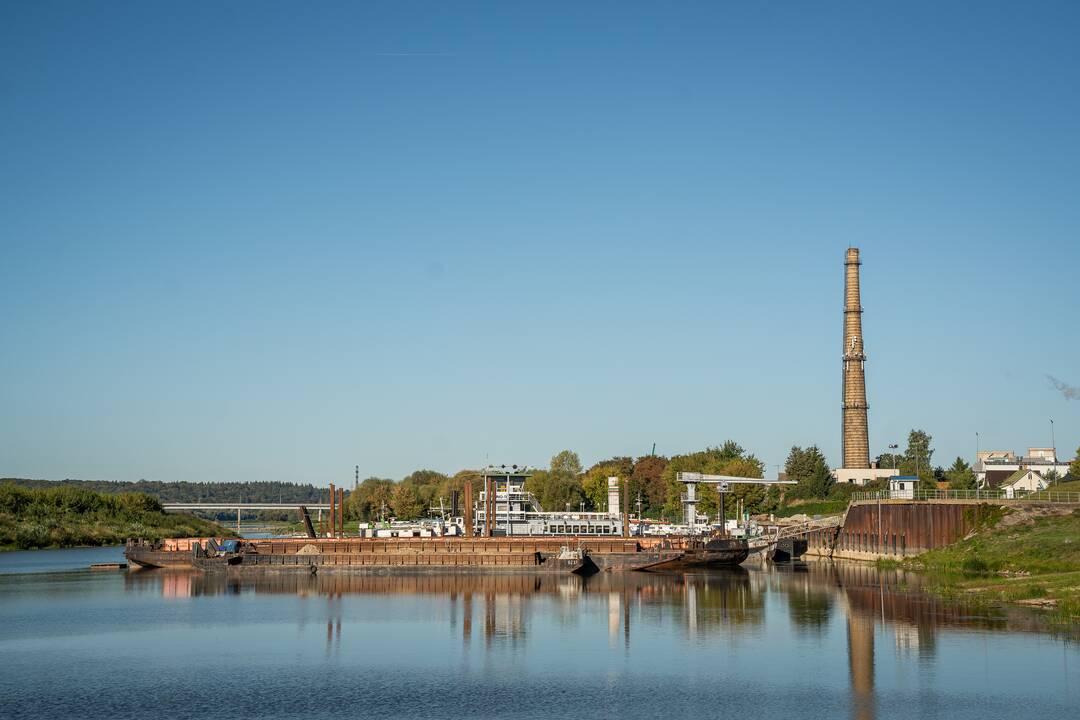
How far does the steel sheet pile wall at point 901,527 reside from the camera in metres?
84.9

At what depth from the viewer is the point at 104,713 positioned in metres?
38.2

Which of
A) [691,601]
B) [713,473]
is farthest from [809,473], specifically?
[691,601]

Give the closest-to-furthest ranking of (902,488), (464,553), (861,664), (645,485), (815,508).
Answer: (861,664) < (464,553) < (902,488) < (815,508) < (645,485)

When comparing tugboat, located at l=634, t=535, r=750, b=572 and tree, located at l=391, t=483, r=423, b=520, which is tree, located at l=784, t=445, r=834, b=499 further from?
tree, located at l=391, t=483, r=423, b=520

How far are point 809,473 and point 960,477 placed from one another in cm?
2173

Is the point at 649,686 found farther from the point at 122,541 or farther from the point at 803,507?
the point at 122,541

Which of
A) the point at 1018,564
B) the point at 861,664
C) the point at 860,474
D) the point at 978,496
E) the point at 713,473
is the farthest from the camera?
the point at 713,473

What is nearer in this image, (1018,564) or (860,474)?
(1018,564)

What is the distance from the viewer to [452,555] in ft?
316

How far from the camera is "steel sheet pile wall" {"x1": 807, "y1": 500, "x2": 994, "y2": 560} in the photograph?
3342 inches

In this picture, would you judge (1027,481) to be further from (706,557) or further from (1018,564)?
(1018,564)

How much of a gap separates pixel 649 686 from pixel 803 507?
9300 cm

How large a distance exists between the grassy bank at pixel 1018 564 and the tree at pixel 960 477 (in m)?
42.2

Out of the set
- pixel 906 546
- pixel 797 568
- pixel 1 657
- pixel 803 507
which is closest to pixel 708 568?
pixel 797 568
